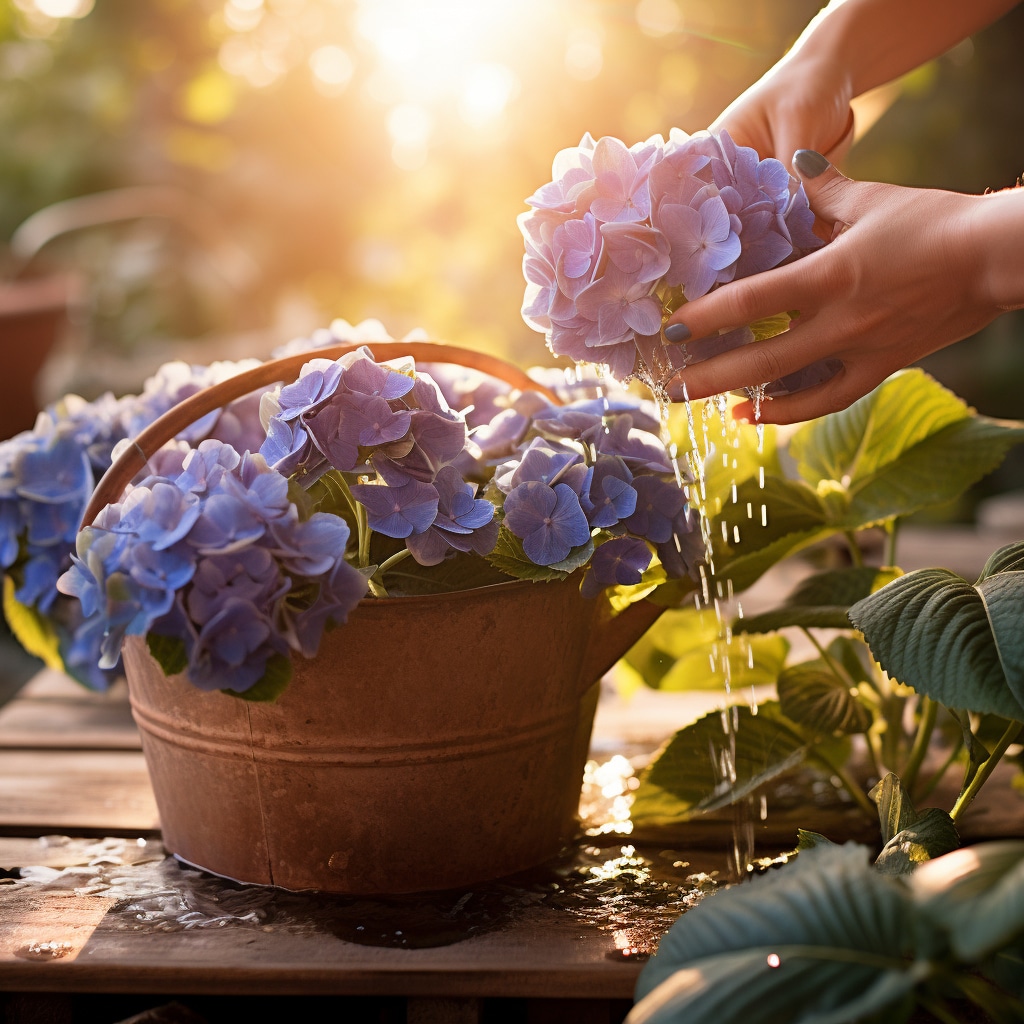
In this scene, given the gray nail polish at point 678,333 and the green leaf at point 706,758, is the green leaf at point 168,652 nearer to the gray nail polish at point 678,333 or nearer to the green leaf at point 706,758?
the gray nail polish at point 678,333

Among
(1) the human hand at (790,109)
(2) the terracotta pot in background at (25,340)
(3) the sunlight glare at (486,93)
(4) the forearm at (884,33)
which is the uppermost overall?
(3) the sunlight glare at (486,93)

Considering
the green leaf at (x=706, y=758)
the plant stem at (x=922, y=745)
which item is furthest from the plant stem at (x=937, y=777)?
the green leaf at (x=706, y=758)

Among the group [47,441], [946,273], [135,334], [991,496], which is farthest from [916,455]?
[135,334]

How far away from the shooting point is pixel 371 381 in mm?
1045

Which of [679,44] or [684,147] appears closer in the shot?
[684,147]

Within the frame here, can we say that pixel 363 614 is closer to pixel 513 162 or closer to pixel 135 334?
pixel 513 162

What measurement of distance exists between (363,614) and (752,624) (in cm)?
48

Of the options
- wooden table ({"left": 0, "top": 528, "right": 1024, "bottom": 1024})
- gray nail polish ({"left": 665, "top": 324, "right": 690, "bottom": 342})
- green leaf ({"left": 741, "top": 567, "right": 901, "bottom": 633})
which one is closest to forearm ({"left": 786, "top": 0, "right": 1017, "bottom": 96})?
gray nail polish ({"left": 665, "top": 324, "right": 690, "bottom": 342})

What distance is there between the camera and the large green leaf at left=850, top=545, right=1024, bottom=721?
924 millimetres

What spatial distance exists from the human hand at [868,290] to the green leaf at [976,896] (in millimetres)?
465

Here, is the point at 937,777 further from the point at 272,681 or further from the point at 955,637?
the point at 272,681

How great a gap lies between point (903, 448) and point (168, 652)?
936 mm

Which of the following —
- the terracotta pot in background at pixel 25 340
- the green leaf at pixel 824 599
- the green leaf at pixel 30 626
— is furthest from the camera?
the terracotta pot in background at pixel 25 340

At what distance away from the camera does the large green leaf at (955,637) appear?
0.92 meters
